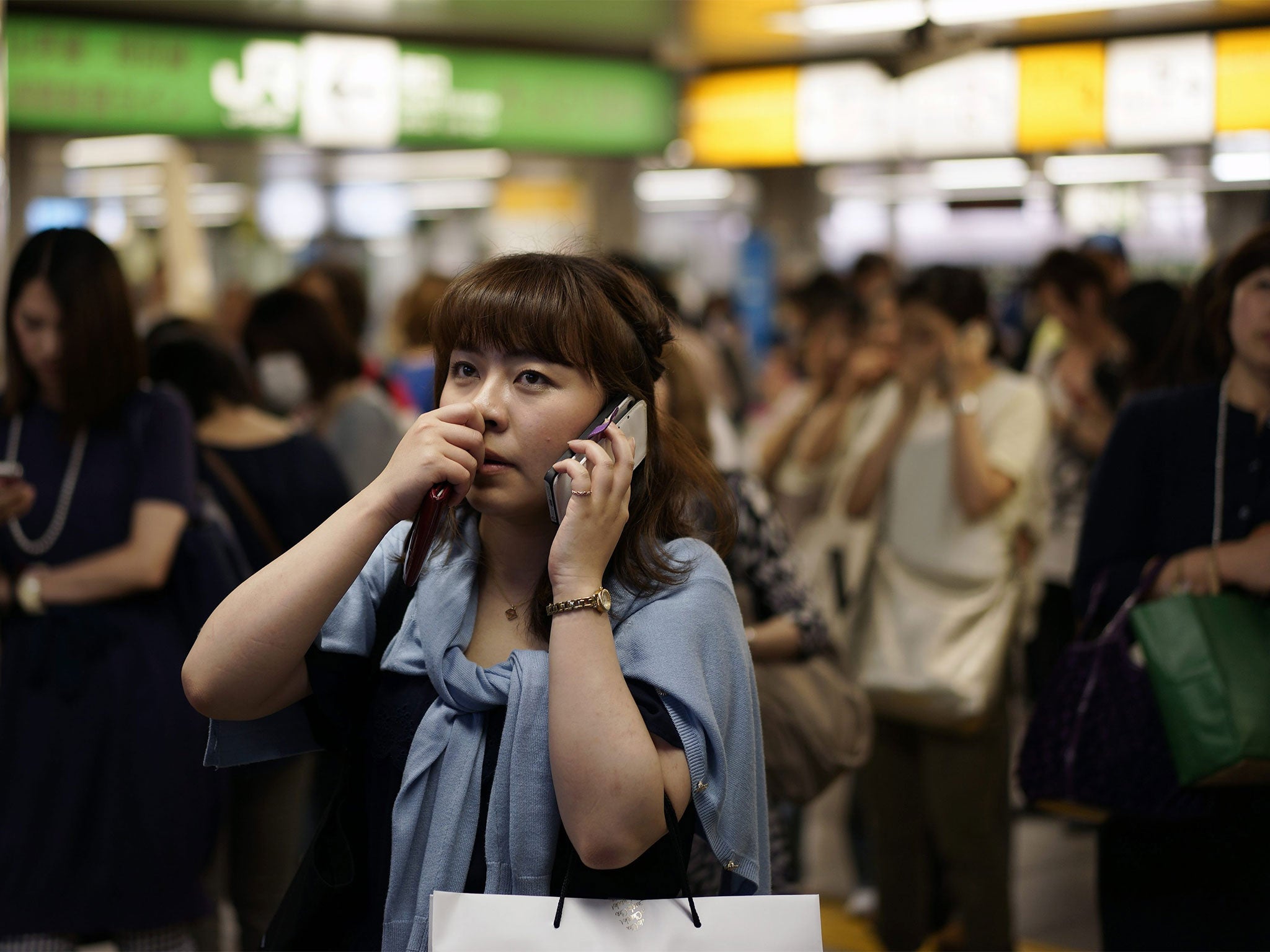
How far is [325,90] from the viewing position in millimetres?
6176

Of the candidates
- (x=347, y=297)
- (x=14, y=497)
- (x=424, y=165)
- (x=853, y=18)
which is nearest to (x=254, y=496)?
(x=14, y=497)

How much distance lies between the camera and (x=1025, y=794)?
2.80 m

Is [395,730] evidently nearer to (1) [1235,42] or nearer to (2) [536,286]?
(2) [536,286]

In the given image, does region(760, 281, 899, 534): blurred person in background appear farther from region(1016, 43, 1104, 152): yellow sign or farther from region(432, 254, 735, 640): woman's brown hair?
region(432, 254, 735, 640): woman's brown hair

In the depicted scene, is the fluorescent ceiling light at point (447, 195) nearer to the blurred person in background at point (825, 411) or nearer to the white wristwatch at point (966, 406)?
the blurred person in background at point (825, 411)

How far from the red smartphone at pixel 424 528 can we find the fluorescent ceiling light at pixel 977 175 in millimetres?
15090

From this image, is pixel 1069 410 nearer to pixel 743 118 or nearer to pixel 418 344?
pixel 418 344

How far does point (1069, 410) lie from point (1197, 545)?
7.98ft

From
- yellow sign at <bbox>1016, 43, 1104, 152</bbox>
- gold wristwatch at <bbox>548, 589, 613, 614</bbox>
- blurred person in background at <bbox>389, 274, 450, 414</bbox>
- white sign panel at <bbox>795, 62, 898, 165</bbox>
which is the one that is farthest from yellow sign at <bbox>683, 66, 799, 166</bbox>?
gold wristwatch at <bbox>548, 589, 613, 614</bbox>

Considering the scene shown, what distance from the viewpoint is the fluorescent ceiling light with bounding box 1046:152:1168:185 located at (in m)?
14.4

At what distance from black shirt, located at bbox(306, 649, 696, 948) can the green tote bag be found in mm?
1266

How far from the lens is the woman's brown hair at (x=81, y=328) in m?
3.00

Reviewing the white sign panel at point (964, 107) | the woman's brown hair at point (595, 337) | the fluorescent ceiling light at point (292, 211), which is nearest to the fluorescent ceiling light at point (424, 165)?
the fluorescent ceiling light at point (292, 211)

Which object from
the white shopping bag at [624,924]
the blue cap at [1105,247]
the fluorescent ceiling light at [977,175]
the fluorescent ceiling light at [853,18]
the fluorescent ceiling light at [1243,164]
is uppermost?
the fluorescent ceiling light at [977,175]
